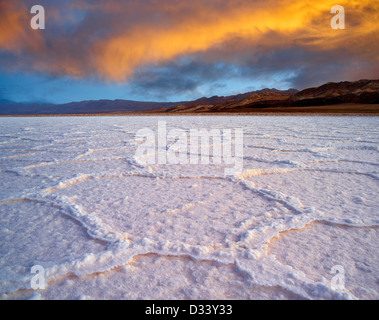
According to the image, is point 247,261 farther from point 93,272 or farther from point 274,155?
point 274,155

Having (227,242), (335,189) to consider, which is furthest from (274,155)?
(227,242)

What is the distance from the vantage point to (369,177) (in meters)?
2.13

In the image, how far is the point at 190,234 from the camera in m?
1.17

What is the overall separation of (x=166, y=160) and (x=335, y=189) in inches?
70.8

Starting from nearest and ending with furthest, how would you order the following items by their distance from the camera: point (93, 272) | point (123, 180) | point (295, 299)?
point (295, 299) → point (93, 272) → point (123, 180)

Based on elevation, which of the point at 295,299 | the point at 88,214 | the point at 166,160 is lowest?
the point at 295,299

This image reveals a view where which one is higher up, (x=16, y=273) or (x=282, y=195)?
(x=282, y=195)

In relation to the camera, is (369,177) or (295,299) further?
(369,177)

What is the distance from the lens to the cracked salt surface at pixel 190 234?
829mm

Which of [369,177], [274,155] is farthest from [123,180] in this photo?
[369,177]

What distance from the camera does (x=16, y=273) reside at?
2.92ft

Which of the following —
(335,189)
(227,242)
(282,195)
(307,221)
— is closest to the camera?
(227,242)

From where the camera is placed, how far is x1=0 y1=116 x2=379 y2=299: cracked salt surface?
0.83 m

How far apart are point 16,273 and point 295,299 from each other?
1.02 meters
